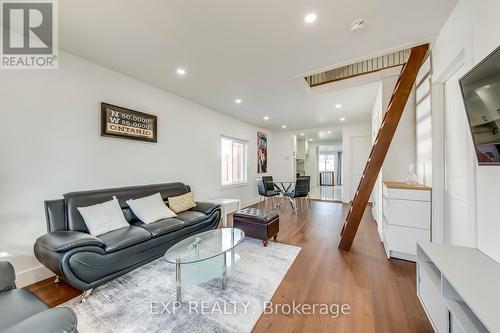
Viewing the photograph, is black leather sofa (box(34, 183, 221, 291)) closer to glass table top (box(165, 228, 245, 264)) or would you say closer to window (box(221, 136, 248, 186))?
glass table top (box(165, 228, 245, 264))

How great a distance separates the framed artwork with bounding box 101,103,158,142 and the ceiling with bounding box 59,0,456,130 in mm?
568

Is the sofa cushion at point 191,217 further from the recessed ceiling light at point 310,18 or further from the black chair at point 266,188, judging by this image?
the recessed ceiling light at point 310,18

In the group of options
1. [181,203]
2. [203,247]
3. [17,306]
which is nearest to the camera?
[17,306]

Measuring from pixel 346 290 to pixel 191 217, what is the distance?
212cm

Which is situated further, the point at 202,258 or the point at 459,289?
the point at 202,258

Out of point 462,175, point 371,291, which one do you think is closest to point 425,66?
point 462,175

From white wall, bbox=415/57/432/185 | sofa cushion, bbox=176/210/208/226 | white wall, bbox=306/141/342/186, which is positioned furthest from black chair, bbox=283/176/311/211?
white wall, bbox=306/141/342/186

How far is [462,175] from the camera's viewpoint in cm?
178

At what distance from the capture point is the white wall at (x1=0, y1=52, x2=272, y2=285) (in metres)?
1.91

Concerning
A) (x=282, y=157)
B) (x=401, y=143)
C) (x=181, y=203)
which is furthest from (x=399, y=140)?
(x=282, y=157)

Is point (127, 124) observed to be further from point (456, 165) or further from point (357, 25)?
point (456, 165)

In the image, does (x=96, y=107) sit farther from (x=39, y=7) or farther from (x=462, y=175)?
(x=462, y=175)

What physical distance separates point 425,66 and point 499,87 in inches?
72.2

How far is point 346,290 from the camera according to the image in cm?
187
